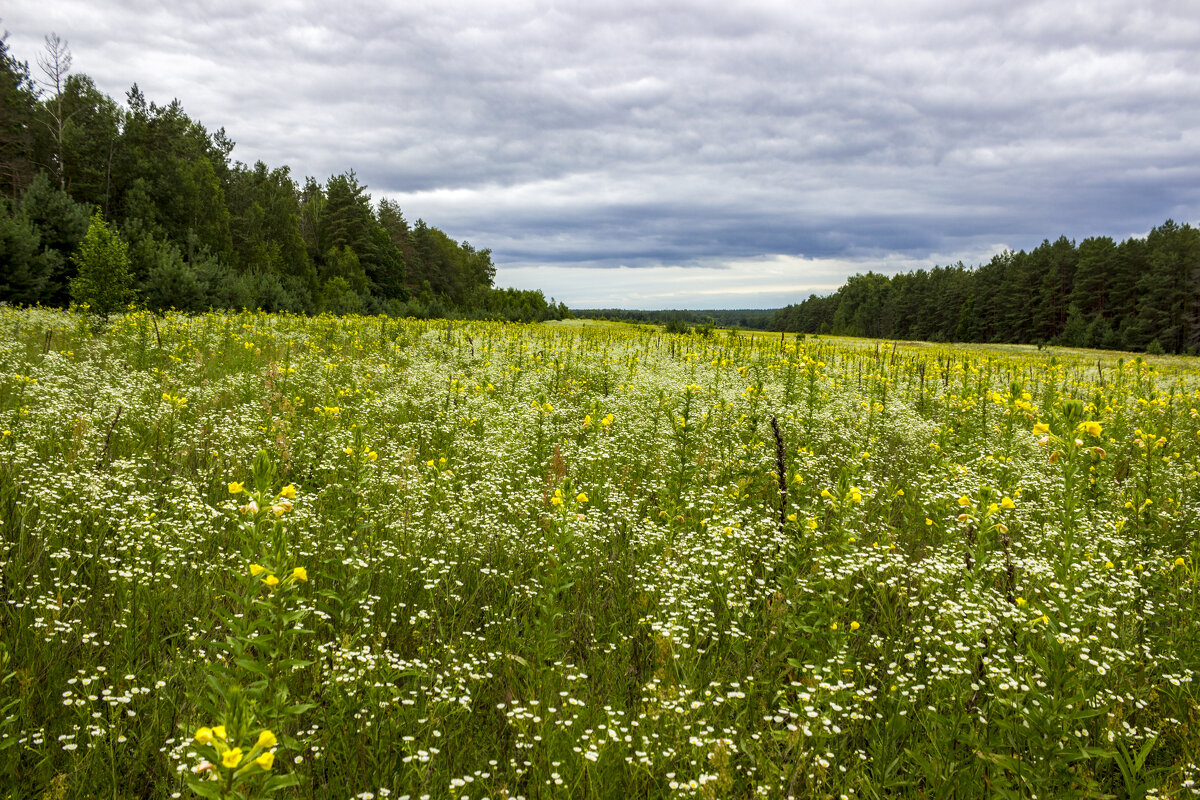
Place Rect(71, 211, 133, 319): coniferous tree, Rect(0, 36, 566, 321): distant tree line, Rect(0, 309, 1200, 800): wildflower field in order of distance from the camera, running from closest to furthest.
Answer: Rect(0, 309, 1200, 800): wildflower field, Rect(71, 211, 133, 319): coniferous tree, Rect(0, 36, 566, 321): distant tree line

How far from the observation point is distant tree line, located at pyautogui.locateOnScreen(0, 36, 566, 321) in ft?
71.4

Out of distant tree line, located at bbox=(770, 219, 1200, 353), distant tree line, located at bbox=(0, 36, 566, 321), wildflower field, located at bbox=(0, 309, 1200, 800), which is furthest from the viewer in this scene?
distant tree line, located at bbox=(770, 219, 1200, 353)

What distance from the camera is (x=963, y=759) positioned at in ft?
8.23

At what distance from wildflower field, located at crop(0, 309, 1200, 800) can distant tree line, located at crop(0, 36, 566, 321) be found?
584 inches

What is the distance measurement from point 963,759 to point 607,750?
1.59 metres

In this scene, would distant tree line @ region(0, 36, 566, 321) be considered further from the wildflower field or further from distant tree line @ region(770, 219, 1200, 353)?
distant tree line @ region(770, 219, 1200, 353)

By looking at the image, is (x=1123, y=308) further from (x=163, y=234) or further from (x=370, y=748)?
(x=163, y=234)

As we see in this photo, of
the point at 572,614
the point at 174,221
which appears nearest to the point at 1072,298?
the point at 572,614

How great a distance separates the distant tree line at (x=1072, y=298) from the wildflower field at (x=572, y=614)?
38954 mm

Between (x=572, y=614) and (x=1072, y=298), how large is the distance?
84.1m

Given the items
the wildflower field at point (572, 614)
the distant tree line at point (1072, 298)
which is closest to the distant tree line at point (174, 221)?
the wildflower field at point (572, 614)

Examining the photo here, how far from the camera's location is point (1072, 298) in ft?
215

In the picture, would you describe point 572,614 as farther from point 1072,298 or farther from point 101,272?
point 1072,298

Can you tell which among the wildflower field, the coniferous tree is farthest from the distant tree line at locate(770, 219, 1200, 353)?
the coniferous tree
